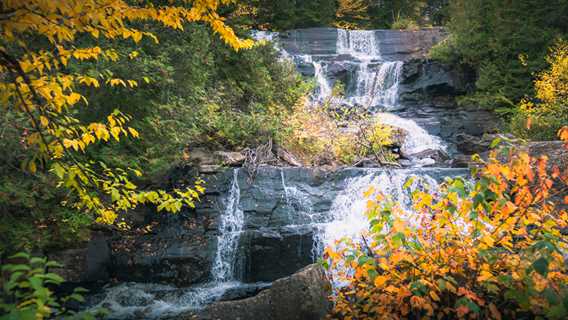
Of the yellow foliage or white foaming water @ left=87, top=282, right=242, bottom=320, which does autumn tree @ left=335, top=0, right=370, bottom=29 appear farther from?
white foaming water @ left=87, top=282, right=242, bottom=320

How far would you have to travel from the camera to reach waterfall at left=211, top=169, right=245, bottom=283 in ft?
24.7

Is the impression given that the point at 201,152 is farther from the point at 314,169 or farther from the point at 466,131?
the point at 466,131

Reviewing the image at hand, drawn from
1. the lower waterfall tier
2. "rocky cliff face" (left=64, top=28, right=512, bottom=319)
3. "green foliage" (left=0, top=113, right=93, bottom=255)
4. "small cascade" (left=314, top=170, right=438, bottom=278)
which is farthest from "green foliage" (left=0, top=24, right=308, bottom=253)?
"small cascade" (left=314, top=170, right=438, bottom=278)

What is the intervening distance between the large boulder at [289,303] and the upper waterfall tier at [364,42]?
57.3 feet

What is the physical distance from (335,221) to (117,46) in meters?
5.22

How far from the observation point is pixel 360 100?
17.1m

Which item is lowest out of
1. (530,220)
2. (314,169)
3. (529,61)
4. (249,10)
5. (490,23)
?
(314,169)

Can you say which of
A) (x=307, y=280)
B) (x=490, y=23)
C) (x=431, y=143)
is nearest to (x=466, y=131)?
(x=431, y=143)

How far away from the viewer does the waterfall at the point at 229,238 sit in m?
7.54

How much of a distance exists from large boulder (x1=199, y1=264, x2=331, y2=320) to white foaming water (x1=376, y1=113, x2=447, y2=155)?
9.01 metres

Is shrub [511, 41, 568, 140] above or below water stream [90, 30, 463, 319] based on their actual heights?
above

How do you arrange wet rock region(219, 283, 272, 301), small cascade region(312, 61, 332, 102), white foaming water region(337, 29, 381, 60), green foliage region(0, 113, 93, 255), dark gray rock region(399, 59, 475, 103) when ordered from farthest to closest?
1. white foaming water region(337, 29, 381, 60)
2. small cascade region(312, 61, 332, 102)
3. dark gray rock region(399, 59, 475, 103)
4. wet rock region(219, 283, 272, 301)
5. green foliage region(0, 113, 93, 255)

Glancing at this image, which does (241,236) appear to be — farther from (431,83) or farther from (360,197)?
(431,83)

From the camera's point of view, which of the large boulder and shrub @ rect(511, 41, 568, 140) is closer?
the large boulder
